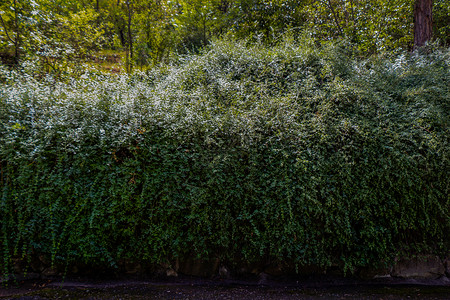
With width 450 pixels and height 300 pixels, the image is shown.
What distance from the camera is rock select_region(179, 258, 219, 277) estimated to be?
9.23ft

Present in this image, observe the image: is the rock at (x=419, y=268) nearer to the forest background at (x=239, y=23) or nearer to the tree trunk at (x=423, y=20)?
the tree trunk at (x=423, y=20)

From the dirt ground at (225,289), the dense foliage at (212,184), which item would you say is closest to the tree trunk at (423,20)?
the dense foliage at (212,184)

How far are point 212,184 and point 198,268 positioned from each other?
45.5 inches

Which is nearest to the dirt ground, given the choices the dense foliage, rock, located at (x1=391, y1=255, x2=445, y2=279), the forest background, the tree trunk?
rock, located at (x1=391, y1=255, x2=445, y2=279)

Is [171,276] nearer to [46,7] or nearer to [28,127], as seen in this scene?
[28,127]

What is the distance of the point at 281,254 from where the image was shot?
2.56m

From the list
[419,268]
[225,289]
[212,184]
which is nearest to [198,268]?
[225,289]

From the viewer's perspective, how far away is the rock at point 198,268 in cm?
281

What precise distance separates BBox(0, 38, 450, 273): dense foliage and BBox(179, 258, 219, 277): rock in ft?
0.48

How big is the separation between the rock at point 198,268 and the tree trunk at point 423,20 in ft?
23.2

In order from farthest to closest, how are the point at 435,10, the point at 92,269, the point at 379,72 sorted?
the point at 435,10 → the point at 379,72 → the point at 92,269

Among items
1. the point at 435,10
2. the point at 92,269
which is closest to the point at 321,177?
the point at 92,269

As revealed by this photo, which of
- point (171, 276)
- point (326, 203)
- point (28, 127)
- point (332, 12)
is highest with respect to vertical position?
point (332, 12)

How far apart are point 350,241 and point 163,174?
2368mm
